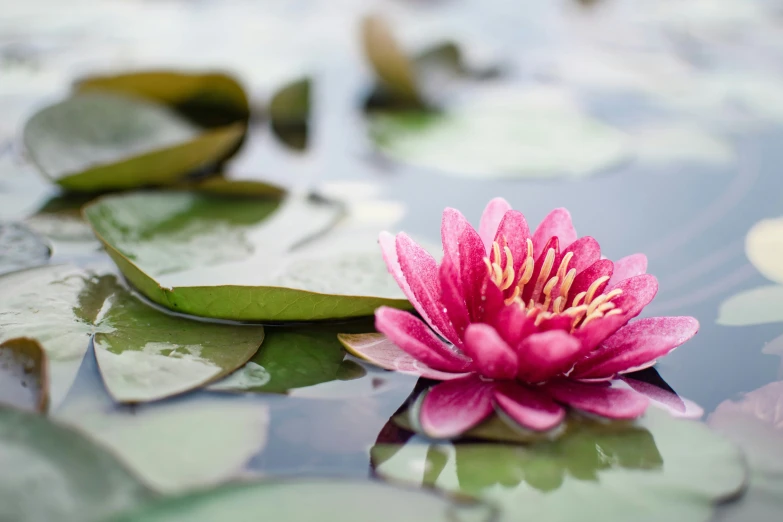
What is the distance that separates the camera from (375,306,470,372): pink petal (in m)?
0.83

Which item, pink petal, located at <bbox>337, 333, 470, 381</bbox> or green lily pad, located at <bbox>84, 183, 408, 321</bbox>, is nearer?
pink petal, located at <bbox>337, 333, 470, 381</bbox>

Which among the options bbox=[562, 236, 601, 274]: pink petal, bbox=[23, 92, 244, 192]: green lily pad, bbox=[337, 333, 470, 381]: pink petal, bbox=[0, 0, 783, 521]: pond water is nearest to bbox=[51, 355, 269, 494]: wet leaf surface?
bbox=[0, 0, 783, 521]: pond water

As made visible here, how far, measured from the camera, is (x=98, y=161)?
1526mm

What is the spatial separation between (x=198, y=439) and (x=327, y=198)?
2.71 feet

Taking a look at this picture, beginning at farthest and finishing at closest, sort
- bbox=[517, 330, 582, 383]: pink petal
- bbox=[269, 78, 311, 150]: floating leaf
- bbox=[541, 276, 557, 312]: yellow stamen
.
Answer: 1. bbox=[269, 78, 311, 150]: floating leaf
2. bbox=[541, 276, 557, 312]: yellow stamen
3. bbox=[517, 330, 582, 383]: pink petal

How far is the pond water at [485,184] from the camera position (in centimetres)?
80

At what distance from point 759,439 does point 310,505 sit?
0.61 metres

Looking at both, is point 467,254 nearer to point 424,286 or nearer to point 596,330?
point 424,286

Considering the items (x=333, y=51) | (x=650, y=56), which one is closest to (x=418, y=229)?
→ (x=333, y=51)

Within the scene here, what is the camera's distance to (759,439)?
2.79 feet

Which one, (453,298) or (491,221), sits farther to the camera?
(491,221)

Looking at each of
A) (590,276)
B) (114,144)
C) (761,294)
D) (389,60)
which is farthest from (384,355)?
(389,60)

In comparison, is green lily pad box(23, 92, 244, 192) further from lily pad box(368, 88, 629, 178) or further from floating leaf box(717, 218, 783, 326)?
floating leaf box(717, 218, 783, 326)

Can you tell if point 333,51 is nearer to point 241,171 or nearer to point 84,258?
point 241,171
